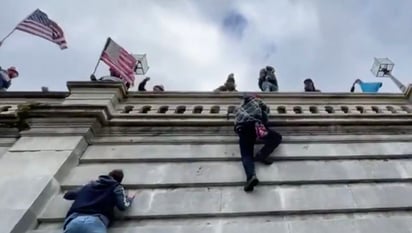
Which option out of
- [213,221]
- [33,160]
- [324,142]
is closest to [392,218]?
[324,142]

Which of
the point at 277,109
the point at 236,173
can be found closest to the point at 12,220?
the point at 236,173

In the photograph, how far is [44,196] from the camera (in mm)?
5926

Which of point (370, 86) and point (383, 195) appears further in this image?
point (370, 86)

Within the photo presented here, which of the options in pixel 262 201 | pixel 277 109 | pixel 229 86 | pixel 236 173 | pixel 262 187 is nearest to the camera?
pixel 262 201

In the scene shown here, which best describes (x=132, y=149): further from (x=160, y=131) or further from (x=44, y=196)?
(x=44, y=196)

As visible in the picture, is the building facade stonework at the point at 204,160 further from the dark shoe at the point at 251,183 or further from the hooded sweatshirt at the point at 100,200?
the hooded sweatshirt at the point at 100,200

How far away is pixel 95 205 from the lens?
17.6 ft

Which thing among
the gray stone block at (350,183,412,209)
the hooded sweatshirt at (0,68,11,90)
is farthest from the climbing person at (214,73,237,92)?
the hooded sweatshirt at (0,68,11,90)

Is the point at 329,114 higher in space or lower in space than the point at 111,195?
higher

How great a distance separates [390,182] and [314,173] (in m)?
1.22

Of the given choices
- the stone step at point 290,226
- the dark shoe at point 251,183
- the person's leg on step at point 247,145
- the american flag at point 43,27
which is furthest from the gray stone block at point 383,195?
the american flag at point 43,27

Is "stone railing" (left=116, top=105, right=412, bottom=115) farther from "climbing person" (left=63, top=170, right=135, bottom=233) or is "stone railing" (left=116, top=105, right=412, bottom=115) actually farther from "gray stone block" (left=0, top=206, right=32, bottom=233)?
"gray stone block" (left=0, top=206, right=32, bottom=233)

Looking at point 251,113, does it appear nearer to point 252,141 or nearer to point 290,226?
point 252,141

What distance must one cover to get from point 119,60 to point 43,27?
7.18 feet
